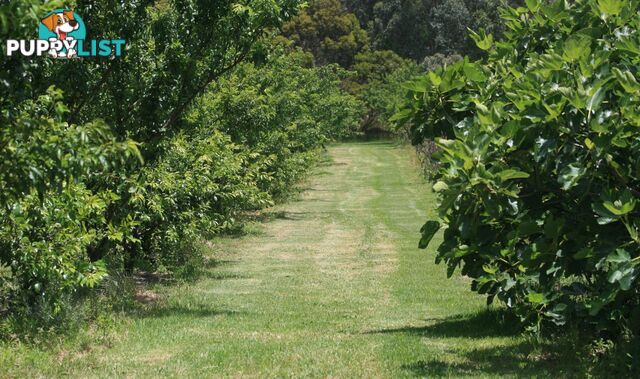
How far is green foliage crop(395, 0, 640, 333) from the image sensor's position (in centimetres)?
713

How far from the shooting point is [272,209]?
3244cm

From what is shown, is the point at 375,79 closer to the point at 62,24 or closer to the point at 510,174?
the point at 62,24

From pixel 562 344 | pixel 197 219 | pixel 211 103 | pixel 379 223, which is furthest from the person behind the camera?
pixel 379 223

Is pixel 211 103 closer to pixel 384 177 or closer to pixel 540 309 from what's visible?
pixel 540 309

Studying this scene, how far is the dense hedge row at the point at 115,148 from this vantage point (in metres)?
6.11

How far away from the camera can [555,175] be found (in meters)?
7.80

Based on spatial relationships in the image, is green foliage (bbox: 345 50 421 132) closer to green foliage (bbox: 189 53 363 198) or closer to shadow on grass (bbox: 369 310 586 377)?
green foliage (bbox: 189 53 363 198)

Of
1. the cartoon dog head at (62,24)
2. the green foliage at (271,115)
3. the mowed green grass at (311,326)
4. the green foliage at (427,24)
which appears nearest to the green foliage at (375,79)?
the green foliage at (427,24)

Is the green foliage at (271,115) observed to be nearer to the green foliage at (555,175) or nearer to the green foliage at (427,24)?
the green foliage at (555,175)

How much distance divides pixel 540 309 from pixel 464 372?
1.40 m

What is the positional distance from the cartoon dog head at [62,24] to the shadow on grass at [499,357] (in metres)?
5.18

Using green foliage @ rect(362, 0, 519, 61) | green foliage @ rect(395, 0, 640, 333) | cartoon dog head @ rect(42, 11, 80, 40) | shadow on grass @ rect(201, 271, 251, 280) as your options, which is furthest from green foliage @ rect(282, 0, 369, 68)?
green foliage @ rect(395, 0, 640, 333)

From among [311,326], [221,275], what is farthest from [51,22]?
[221,275]

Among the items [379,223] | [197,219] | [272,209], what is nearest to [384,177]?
[272,209]
